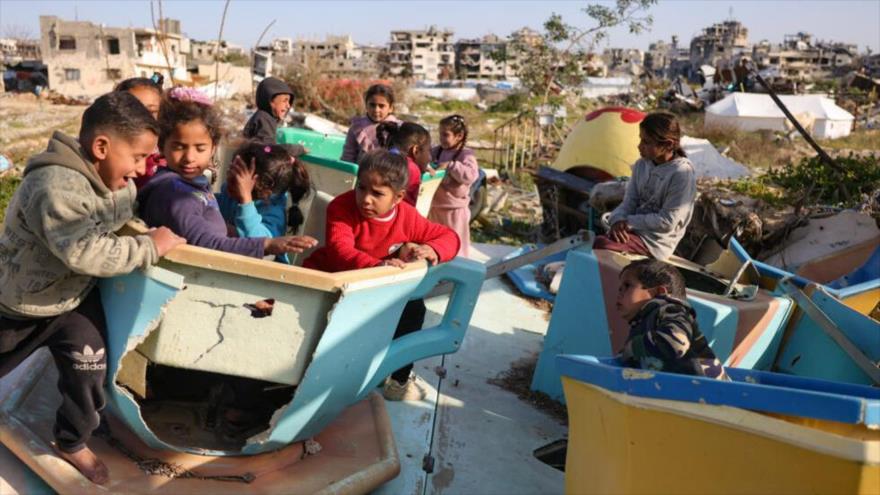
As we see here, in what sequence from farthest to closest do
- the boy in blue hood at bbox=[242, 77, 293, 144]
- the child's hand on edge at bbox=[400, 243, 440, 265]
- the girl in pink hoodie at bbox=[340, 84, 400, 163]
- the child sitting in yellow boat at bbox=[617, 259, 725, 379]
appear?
1. the girl in pink hoodie at bbox=[340, 84, 400, 163]
2. the boy in blue hood at bbox=[242, 77, 293, 144]
3. the child's hand on edge at bbox=[400, 243, 440, 265]
4. the child sitting in yellow boat at bbox=[617, 259, 725, 379]

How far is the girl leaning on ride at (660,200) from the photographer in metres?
3.84

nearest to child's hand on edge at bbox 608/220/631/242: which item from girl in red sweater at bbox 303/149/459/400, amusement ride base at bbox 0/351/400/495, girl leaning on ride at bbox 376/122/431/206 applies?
girl leaning on ride at bbox 376/122/431/206

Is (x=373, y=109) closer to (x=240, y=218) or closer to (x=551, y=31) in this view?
(x=240, y=218)

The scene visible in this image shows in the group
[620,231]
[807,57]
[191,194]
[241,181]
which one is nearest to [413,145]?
[620,231]

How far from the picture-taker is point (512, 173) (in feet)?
44.0

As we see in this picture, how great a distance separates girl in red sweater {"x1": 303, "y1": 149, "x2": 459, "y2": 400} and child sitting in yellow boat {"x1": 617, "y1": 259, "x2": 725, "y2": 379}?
69 centimetres

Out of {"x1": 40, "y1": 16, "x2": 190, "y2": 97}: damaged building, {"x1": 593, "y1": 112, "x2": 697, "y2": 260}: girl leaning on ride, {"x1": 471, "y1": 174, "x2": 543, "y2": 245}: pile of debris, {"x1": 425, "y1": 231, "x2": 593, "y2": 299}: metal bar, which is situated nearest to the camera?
{"x1": 593, "y1": 112, "x2": 697, "y2": 260}: girl leaning on ride

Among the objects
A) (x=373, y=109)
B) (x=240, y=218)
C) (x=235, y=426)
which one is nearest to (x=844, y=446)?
(x=235, y=426)

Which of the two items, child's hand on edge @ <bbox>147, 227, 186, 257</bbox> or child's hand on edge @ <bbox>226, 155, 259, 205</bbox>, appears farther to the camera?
child's hand on edge @ <bbox>226, 155, 259, 205</bbox>

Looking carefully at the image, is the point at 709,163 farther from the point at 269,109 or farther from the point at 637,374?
the point at 637,374

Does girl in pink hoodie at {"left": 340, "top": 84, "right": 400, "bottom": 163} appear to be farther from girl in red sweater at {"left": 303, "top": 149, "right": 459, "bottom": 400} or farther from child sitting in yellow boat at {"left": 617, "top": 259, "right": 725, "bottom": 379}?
child sitting in yellow boat at {"left": 617, "top": 259, "right": 725, "bottom": 379}

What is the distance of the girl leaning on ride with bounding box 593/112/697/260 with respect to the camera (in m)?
3.84

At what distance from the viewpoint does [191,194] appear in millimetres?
2439

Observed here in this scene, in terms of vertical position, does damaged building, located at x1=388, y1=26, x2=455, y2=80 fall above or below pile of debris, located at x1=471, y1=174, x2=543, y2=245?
above
